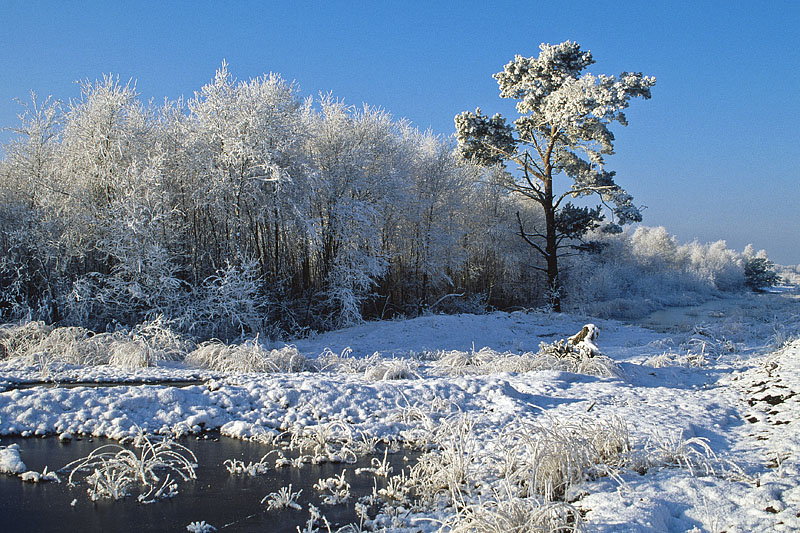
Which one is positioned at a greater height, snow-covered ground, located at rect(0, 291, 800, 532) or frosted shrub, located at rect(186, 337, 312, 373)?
frosted shrub, located at rect(186, 337, 312, 373)

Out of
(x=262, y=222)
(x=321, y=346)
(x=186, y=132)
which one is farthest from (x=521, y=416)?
(x=186, y=132)

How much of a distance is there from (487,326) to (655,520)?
984cm

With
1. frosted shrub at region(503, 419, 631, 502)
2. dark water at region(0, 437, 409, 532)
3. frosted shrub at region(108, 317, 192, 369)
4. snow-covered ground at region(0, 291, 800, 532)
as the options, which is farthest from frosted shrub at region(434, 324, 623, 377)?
frosted shrub at region(108, 317, 192, 369)

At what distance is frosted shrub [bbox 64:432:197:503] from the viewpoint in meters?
3.64

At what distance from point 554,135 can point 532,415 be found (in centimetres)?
1364

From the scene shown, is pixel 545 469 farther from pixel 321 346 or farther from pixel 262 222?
pixel 262 222

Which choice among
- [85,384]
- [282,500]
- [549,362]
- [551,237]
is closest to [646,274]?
[551,237]

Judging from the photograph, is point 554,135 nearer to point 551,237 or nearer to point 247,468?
point 551,237

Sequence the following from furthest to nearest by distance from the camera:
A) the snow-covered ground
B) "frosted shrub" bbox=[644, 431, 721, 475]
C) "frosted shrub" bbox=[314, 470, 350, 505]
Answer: "frosted shrub" bbox=[644, 431, 721, 475]
"frosted shrub" bbox=[314, 470, 350, 505]
the snow-covered ground

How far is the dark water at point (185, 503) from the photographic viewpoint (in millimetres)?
3277

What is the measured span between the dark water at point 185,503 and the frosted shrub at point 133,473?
0.22ft

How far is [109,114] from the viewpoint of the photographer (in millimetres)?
11648

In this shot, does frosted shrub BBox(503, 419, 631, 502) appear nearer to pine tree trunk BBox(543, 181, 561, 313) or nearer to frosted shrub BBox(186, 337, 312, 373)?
frosted shrub BBox(186, 337, 312, 373)

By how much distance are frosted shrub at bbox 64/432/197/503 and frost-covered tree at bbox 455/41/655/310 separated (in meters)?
13.7
